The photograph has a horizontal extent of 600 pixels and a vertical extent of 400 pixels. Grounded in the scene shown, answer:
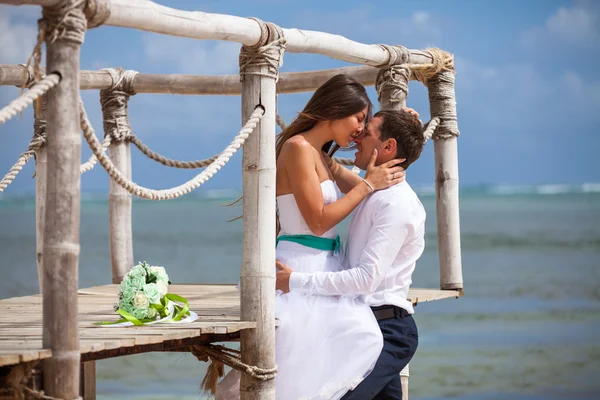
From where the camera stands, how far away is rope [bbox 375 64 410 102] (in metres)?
6.43

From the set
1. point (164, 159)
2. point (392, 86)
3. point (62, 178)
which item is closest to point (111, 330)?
point (62, 178)

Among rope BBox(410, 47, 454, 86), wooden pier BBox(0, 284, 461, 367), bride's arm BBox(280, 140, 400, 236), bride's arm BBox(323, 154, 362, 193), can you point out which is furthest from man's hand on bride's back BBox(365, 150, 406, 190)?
rope BBox(410, 47, 454, 86)

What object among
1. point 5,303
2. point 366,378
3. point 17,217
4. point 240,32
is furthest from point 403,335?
point 17,217

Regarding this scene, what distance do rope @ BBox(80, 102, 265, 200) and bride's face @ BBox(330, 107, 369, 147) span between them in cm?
70

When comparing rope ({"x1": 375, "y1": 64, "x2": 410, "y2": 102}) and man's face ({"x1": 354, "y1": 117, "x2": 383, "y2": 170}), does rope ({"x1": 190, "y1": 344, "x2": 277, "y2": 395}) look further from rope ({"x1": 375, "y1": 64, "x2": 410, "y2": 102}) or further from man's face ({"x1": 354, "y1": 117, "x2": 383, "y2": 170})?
rope ({"x1": 375, "y1": 64, "x2": 410, "y2": 102})

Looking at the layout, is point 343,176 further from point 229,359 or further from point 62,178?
point 62,178

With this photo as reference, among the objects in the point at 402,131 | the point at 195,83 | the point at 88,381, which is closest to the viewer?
the point at 402,131

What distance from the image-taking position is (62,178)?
12.3ft

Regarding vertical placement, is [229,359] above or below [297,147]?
below

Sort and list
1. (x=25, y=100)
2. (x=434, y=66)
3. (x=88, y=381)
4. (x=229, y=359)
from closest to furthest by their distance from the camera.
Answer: (x=25, y=100) < (x=229, y=359) < (x=434, y=66) < (x=88, y=381)

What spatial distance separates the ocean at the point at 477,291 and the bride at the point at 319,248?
3416 millimetres

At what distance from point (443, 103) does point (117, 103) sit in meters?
2.27

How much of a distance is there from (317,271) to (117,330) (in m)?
1.08

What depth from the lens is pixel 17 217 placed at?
48.0m
